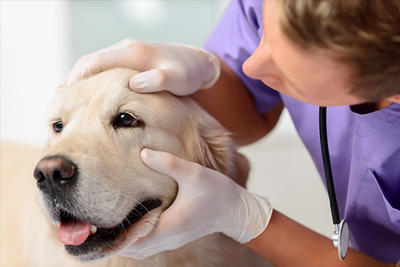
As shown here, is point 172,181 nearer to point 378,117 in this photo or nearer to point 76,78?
point 76,78

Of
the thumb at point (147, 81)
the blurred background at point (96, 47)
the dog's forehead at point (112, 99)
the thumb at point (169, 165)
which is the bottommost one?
the blurred background at point (96, 47)

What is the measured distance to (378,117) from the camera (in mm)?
909

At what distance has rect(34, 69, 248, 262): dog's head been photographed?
0.81m

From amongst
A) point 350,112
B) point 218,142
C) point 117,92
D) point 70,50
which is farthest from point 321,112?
point 70,50

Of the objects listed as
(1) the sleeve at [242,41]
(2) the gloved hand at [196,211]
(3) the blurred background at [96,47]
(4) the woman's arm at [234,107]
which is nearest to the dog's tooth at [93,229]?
(2) the gloved hand at [196,211]

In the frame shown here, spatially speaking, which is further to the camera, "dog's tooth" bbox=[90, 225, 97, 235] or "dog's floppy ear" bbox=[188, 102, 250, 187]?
"dog's floppy ear" bbox=[188, 102, 250, 187]

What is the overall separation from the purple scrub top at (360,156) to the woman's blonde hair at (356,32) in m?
0.36

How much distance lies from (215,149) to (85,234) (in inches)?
19.1

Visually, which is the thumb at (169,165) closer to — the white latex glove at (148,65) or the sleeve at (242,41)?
the white latex glove at (148,65)

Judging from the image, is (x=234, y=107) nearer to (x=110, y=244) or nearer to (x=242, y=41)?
(x=242, y=41)

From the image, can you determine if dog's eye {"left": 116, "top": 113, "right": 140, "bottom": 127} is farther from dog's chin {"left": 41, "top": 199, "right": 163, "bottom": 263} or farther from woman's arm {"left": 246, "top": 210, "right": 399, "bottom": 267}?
woman's arm {"left": 246, "top": 210, "right": 399, "bottom": 267}

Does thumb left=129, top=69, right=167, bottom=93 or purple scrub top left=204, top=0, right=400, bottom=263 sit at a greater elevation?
thumb left=129, top=69, right=167, bottom=93

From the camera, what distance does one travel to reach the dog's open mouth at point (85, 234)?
2.77 feet

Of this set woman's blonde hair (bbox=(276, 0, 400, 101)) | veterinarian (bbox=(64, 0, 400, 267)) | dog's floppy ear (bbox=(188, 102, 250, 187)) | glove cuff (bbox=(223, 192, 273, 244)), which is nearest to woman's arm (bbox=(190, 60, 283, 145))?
veterinarian (bbox=(64, 0, 400, 267))
